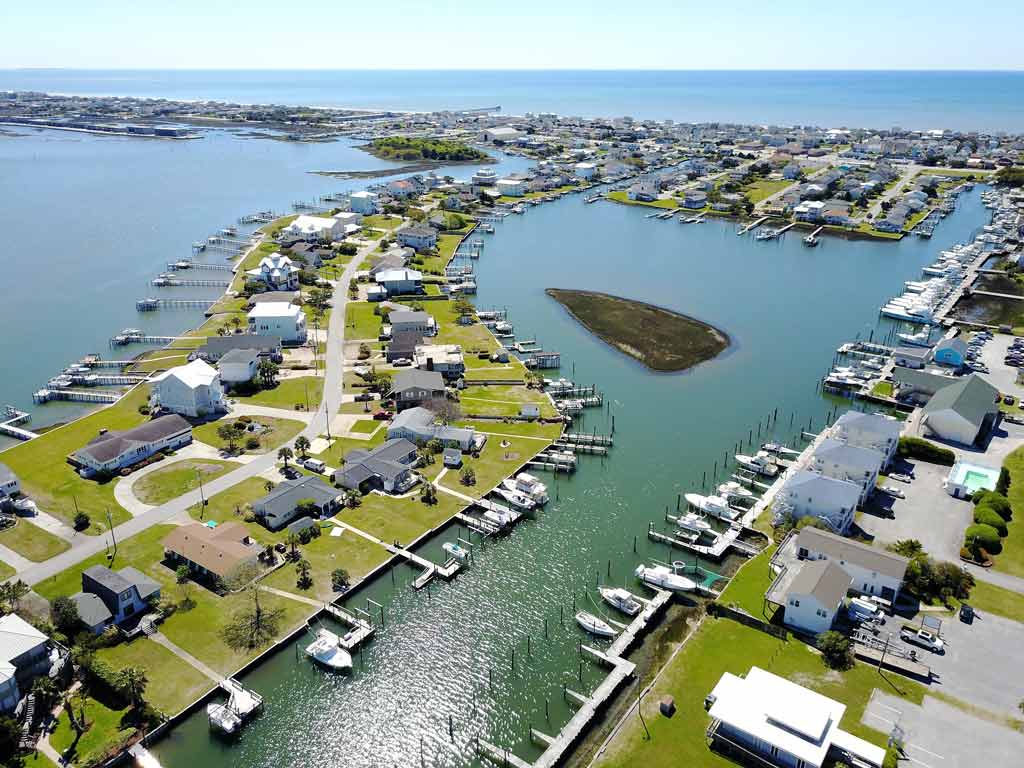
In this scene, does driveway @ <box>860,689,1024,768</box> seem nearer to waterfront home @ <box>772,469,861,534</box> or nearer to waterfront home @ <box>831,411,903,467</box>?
waterfront home @ <box>772,469,861,534</box>

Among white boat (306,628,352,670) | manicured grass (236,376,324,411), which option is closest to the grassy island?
manicured grass (236,376,324,411)

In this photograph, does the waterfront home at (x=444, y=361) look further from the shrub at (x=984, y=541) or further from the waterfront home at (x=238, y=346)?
the shrub at (x=984, y=541)

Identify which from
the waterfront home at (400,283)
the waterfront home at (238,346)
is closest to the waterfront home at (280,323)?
the waterfront home at (238,346)

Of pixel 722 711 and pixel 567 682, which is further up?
pixel 722 711

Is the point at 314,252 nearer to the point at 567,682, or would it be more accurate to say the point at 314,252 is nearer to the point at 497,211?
the point at 497,211

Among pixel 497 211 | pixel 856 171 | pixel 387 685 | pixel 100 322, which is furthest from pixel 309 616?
pixel 856 171
